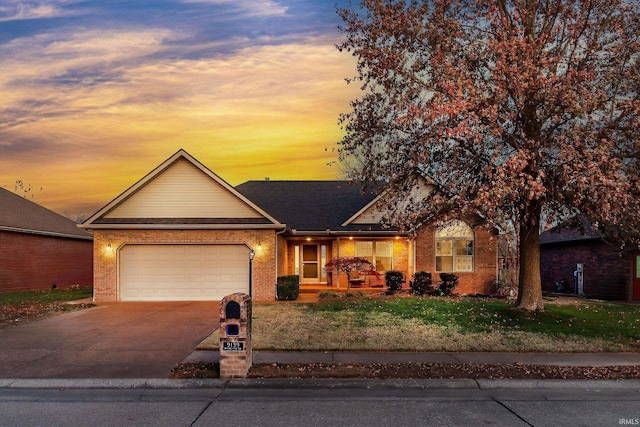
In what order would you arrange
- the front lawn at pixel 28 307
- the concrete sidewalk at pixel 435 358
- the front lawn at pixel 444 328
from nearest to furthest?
the concrete sidewalk at pixel 435 358 → the front lawn at pixel 444 328 → the front lawn at pixel 28 307

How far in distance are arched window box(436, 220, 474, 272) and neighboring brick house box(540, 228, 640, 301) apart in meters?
4.30

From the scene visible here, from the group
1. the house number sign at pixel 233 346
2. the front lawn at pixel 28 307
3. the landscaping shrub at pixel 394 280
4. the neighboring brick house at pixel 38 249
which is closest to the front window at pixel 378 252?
the landscaping shrub at pixel 394 280

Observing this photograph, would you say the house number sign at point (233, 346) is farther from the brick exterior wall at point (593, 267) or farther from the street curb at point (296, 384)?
the brick exterior wall at point (593, 267)

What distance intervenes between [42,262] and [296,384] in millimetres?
27016

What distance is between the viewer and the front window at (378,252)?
26.7 metres

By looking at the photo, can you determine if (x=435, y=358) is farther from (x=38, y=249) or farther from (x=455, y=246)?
(x=38, y=249)

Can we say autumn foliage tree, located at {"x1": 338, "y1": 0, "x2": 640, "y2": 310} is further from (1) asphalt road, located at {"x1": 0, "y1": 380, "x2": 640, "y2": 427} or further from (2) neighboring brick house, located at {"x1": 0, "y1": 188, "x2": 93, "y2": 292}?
(2) neighboring brick house, located at {"x1": 0, "y1": 188, "x2": 93, "y2": 292}

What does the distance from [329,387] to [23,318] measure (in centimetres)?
1272

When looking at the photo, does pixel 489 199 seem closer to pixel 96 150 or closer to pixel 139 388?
pixel 139 388

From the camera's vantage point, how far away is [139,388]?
8.62 meters

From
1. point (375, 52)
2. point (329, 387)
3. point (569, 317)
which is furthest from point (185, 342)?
point (569, 317)

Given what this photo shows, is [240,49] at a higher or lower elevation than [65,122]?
higher

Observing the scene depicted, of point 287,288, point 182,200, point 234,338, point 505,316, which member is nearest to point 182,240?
point 182,200

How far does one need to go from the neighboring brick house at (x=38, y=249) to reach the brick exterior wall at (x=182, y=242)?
8.80 m
